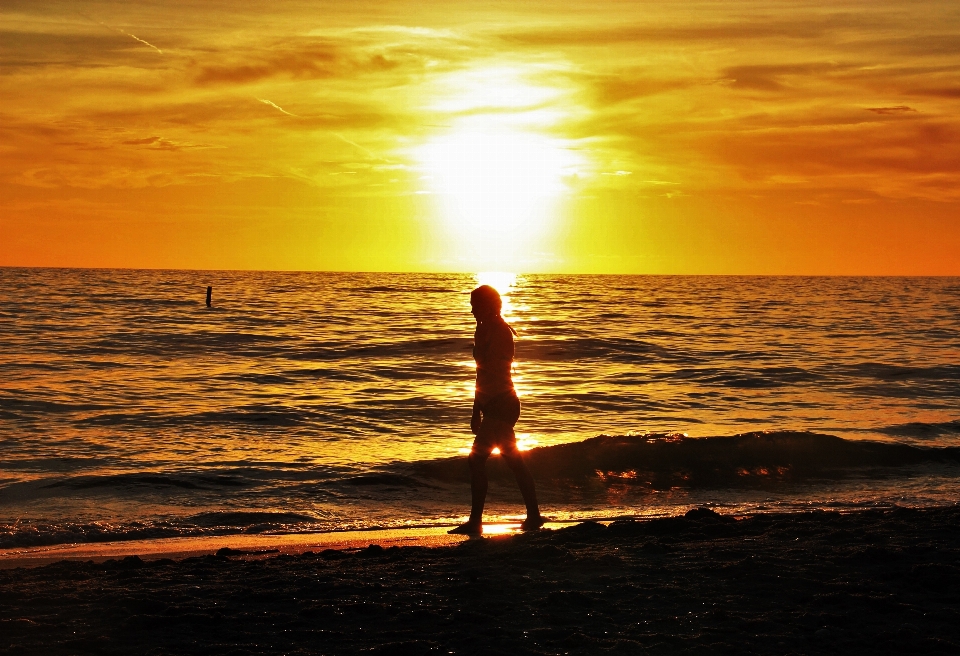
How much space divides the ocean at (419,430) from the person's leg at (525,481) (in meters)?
1.10

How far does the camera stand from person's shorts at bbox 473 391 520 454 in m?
8.01

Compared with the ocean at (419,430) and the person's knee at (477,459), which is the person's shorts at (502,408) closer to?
the person's knee at (477,459)

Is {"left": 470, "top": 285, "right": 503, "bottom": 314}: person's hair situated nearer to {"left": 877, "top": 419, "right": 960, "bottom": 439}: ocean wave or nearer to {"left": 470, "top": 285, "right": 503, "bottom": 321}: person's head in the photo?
{"left": 470, "top": 285, "right": 503, "bottom": 321}: person's head

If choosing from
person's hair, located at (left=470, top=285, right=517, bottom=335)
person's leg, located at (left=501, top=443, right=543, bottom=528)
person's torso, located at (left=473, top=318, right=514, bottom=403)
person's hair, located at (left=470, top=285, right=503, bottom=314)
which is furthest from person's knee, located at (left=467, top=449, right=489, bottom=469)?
person's hair, located at (left=470, top=285, right=503, bottom=314)

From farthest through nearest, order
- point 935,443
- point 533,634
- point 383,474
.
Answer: point 935,443 → point 383,474 → point 533,634

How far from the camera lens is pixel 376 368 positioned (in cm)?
2423

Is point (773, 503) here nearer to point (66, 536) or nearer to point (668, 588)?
point (668, 588)

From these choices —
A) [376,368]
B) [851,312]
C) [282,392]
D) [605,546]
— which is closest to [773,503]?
[605,546]

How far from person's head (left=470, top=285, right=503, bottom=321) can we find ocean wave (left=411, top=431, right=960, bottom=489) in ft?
12.6

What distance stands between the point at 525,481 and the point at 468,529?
647 millimetres

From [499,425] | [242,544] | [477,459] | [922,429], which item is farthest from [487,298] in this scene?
[922,429]

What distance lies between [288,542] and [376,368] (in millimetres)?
16130

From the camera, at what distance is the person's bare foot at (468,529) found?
809 cm

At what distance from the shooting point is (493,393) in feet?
26.2
